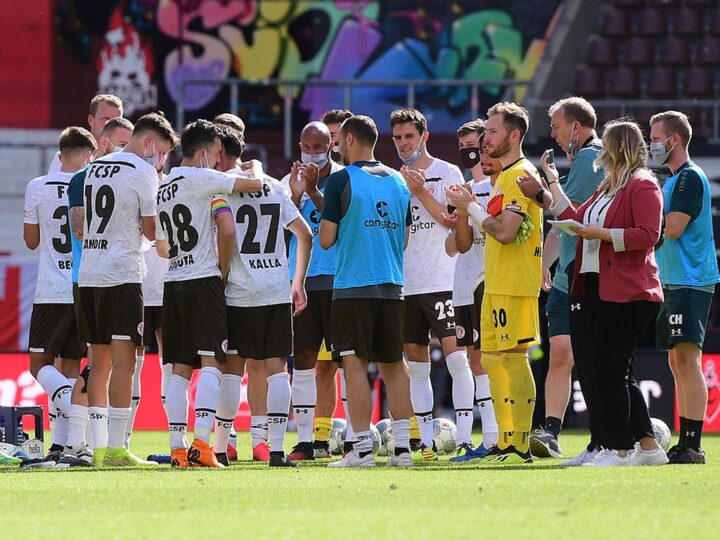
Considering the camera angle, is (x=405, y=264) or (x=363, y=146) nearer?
(x=363, y=146)

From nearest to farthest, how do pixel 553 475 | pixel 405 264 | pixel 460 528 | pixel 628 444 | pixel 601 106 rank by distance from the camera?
pixel 460 528 → pixel 553 475 → pixel 628 444 → pixel 405 264 → pixel 601 106

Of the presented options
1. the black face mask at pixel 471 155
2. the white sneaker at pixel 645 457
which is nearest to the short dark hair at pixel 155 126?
the black face mask at pixel 471 155

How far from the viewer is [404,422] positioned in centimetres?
899

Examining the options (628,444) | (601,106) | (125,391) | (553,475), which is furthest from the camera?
(601,106)

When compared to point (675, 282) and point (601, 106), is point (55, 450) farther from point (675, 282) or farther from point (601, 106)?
point (601, 106)

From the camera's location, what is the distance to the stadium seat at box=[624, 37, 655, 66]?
23.1 m

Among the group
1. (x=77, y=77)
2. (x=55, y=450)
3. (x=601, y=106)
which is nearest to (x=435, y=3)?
(x=601, y=106)

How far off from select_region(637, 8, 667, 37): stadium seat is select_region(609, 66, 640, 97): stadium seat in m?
0.89

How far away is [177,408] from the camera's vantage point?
8930 millimetres

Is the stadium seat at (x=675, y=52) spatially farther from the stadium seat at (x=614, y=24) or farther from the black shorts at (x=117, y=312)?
the black shorts at (x=117, y=312)

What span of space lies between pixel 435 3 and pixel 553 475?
17.1 meters

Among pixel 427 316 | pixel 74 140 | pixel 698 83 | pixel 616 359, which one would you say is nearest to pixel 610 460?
pixel 616 359

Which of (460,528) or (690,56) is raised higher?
(690,56)

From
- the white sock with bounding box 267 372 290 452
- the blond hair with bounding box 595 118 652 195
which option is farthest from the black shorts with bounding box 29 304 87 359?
the blond hair with bounding box 595 118 652 195
